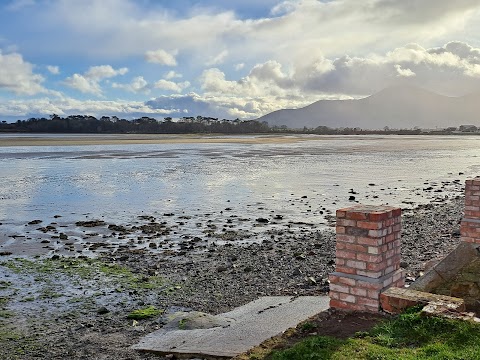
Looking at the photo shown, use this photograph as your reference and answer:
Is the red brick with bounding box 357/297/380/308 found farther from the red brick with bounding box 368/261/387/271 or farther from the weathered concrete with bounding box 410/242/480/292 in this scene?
the weathered concrete with bounding box 410/242/480/292

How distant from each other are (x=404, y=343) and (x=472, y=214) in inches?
165

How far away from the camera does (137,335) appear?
7168 mm

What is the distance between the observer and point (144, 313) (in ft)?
26.3

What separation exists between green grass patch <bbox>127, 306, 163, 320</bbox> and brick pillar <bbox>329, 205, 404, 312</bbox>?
10.4 feet

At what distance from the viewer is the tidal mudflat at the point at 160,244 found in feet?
26.2

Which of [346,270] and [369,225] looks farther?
[346,270]

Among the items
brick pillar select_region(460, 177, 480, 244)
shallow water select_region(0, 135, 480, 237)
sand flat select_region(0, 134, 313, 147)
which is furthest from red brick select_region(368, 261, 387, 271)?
sand flat select_region(0, 134, 313, 147)

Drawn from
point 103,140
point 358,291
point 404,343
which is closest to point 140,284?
point 358,291

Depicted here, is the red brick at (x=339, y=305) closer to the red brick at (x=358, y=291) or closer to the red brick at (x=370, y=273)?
the red brick at (x=358, y=291)

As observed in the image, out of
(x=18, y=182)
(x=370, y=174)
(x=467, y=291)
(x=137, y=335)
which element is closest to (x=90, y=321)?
(x=137, y=335)

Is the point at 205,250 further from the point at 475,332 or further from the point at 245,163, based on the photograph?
the point at 245,163

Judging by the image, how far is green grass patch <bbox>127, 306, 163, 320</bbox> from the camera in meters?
7.93

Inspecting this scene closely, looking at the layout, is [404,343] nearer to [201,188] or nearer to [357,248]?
[357,248]

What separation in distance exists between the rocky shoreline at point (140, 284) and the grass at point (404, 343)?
7.62 feet
